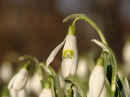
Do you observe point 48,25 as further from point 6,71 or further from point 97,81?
point 97,81

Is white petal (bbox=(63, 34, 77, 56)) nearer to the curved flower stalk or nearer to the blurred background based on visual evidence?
the curved flower stalk

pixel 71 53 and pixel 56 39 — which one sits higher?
pixel 71 53

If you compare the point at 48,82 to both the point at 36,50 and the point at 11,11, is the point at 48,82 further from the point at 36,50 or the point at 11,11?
the point at 11,11

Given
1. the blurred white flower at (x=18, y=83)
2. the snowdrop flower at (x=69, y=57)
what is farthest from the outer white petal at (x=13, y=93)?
the snowdrop flower at (x=69, y=57)

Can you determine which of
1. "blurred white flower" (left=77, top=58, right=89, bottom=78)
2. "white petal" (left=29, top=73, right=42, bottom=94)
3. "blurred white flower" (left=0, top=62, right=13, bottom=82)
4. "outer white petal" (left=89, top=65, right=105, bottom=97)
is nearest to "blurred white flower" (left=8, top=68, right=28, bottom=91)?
"outer white petal" (left=89, top=65, right=105, bottom=97)

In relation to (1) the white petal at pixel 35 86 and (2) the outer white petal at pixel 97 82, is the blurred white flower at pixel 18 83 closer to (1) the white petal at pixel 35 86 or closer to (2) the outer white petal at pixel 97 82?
(2) the outer white petal at pixel 97 82

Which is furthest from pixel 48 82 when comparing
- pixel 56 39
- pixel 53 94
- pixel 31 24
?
pixel 31 24

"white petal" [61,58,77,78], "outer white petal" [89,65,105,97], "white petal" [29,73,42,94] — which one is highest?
"white petal" [61,58,77,78]
